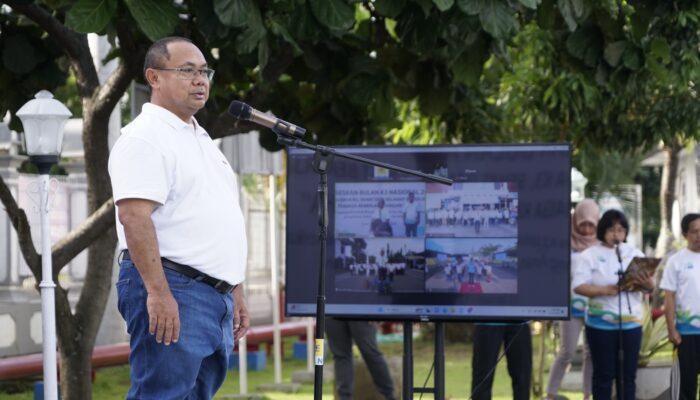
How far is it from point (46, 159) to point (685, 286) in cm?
505

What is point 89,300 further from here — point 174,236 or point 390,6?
point 174,236

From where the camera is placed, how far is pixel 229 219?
546 centimetres

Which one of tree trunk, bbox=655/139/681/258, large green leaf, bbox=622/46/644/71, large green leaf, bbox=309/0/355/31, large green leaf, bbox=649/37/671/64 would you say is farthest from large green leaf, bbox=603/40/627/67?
tree trunk, bbox=655/139/681/258

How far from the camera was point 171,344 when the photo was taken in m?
5.21

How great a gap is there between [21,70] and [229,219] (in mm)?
4553

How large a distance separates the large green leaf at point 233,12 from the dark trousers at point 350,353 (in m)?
3.93

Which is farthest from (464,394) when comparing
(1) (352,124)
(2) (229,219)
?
(2) (229,219)

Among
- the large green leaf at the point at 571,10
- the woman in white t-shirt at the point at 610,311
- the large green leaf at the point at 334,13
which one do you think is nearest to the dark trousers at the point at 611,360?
the woman in white t-shirt at the point at 610,311

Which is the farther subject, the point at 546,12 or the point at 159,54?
the point at 546,12

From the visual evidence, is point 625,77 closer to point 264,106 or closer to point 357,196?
point 357,196

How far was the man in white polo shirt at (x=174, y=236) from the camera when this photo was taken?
5156mm

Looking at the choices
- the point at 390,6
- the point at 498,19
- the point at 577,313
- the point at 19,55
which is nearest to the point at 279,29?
the point at 390,6

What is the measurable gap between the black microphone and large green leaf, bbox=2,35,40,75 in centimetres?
413

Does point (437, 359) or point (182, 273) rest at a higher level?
point (182, 273)
